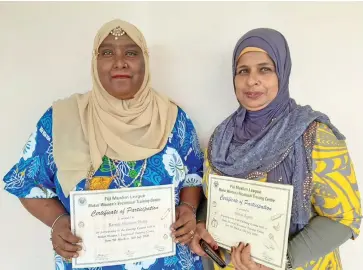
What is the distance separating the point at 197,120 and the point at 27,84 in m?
0.80

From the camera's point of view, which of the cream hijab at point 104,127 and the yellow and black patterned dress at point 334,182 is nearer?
the yellow and black patterned dress at point 334,182

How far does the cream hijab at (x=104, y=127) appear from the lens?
1177mm

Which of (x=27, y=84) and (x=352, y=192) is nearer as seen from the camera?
(x=352, y=192)

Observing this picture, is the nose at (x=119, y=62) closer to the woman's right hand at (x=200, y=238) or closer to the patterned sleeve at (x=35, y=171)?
the patterned sleeve at (x=35, y=171)

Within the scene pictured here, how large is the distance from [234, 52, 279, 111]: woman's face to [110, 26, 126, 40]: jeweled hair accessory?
0.47m

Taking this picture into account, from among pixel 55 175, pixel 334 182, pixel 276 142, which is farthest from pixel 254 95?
pixel 55 175

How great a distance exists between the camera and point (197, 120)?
163 centimetres

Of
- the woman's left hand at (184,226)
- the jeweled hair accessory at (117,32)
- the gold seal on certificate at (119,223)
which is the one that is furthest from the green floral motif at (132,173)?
the jeweled hair accessory at (117,32)

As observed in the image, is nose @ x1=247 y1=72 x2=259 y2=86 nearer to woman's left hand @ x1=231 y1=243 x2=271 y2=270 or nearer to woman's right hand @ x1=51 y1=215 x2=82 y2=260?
woman's left hand @ x1=231 y1=243 x2=271 y2=270

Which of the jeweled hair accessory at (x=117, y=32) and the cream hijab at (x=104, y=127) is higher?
the jeweled hair accessory at (x=117, y=32)

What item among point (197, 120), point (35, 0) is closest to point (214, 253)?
point (197, 120)

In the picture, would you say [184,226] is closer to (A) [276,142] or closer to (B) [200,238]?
(B) [200,238]

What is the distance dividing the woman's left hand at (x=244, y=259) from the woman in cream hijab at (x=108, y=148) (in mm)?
209

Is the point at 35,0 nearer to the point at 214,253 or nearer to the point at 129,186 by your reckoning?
the point at 129,186
